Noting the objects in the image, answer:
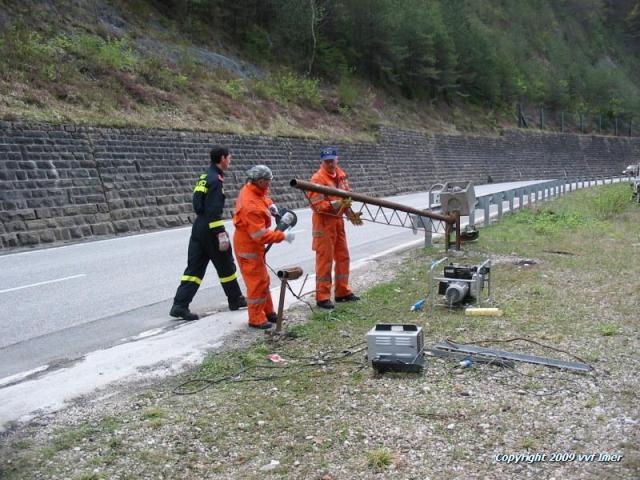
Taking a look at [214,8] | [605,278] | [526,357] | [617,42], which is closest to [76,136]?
[605,278]

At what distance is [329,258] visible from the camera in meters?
8.09

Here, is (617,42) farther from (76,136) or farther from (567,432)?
(567,432)

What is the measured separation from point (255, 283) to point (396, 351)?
2.15m

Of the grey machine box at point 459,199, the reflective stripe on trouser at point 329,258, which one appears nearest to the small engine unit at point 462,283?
the reflective stripe on trouser at point 329,258

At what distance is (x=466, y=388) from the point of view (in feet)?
17.4

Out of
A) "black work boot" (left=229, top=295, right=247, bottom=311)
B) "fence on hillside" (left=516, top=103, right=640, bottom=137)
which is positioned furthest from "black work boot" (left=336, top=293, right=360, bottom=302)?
"fence on hillside" (left=516, top=103, right=640, bottom=137)

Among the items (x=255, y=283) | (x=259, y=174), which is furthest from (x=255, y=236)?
(x=259, y=174)

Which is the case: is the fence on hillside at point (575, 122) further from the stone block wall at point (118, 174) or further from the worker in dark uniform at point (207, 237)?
the worker in dark uniform at point (207, 237)

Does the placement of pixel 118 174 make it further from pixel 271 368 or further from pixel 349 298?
pixel 271 368

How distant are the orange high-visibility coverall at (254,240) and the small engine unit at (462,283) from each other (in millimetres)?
2098

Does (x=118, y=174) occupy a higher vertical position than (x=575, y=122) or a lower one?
lower

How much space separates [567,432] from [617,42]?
11182 centimetres

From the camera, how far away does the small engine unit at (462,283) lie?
25.6 ft

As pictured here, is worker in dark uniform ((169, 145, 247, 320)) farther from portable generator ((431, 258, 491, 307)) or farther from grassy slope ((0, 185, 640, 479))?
portable generator ((431, 258, 491, 307))
